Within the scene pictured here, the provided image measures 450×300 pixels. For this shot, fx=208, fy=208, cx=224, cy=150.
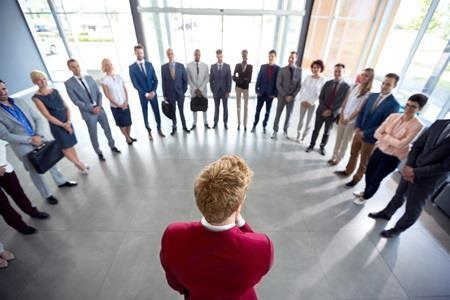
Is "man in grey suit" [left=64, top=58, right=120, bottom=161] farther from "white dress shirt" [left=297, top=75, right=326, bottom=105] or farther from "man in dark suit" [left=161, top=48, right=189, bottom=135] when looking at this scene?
"white dress shirt" [left=297, top=75, right=326, bottom=105]

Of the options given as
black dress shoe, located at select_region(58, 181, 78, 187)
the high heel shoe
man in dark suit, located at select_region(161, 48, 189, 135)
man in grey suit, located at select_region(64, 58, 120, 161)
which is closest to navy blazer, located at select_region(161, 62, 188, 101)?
man in dark suit, located at select_region(161, 48, 189, 135)

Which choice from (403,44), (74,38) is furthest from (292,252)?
(74,38)

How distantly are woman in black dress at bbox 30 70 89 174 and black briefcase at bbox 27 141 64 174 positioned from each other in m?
0.37

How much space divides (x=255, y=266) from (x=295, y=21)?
7.89 metres

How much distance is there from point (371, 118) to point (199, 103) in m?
3.52

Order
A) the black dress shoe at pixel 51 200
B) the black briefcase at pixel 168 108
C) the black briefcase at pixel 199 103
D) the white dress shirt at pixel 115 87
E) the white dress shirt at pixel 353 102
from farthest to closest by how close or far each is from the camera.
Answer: the black briefcase at pixel 199 103 → the black briefcase at pixel 168 108 → the white dress shirt at pixel 115 87 → the white dress shirt at pixel 353 102 → the black dress shoe at pixel 51 200

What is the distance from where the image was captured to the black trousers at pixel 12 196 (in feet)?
8.00

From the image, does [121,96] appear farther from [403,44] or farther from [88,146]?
[403,44]

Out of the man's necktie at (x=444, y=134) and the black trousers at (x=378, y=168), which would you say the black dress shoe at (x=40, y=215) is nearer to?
the black trousers at (x=378, y=168)

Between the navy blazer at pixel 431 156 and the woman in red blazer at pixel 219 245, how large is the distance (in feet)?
7.48

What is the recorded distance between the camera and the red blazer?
0.89m

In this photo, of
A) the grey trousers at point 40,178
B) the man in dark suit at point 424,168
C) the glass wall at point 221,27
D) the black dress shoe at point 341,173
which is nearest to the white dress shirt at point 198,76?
the glass wall at point 221,27

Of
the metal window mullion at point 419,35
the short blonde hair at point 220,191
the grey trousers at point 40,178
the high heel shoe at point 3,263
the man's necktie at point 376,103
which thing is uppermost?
the metal window mullion at point 419,35

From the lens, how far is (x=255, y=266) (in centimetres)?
93
